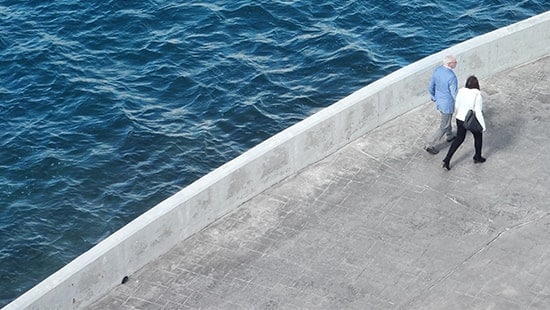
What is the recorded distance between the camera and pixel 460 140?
16688mm

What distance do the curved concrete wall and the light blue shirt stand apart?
1062 millimetres

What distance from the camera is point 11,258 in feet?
63.7

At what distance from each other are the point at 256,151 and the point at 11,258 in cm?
587

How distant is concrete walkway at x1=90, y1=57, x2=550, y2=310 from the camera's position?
14.6m

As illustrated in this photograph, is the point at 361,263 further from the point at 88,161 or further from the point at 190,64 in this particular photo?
the point at 190,64

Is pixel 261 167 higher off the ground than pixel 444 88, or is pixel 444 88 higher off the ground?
pixel 444 88

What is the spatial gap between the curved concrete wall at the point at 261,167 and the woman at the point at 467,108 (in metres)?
1.63

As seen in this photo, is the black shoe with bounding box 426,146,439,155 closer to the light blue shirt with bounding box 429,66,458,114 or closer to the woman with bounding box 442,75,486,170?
the woman with bounding box 442,75,486,170

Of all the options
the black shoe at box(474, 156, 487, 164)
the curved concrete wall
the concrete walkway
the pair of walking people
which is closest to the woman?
the pair of walking people

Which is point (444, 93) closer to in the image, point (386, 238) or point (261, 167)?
point (386, 238)

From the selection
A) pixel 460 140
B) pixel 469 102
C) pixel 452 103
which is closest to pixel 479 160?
pixel 460 140

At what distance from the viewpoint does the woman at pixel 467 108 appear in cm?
1638

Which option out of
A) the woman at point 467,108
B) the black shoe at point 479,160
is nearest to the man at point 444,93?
the woman at point 467,108

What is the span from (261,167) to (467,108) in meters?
3.39
